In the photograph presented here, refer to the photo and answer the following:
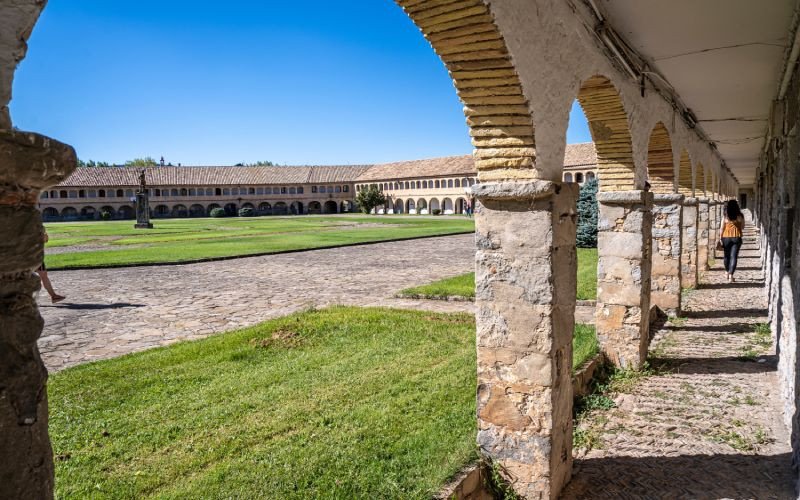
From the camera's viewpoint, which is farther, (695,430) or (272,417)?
(272,417)

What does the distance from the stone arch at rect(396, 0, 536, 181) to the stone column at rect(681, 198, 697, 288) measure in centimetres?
867

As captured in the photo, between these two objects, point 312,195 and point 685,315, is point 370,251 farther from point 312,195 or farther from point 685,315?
point 312,195

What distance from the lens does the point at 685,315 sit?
357 inches

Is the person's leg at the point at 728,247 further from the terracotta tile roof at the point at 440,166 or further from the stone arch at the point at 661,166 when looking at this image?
the terracotta tile roof at the point at 440,166

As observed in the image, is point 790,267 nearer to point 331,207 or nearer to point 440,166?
point 440,166

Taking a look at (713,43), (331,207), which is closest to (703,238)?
(713,43)

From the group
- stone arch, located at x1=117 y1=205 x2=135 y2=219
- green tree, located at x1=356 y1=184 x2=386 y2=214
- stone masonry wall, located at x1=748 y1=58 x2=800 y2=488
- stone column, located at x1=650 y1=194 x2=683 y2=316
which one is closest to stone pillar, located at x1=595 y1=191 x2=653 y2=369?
stone masonry wall, located at x1=748 y1=58 x2=800 y2=488

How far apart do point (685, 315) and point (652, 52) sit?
513 centimetres

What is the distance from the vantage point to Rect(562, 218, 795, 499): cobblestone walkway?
388cm

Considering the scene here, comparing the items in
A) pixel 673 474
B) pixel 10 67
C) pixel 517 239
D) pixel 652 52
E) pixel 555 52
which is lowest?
pixel 673 474

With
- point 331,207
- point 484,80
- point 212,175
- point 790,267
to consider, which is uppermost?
point 212,175

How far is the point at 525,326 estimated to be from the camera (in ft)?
11.9

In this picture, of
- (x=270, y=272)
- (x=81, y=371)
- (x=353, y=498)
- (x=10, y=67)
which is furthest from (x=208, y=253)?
(x=10, y=67)

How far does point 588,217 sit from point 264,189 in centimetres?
5489
